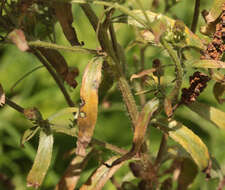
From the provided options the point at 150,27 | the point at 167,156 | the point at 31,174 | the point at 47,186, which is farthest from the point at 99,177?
the point at 47,186

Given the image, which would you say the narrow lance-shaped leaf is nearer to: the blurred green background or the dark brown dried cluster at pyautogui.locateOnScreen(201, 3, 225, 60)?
the dark brown dried cluster at pyautogui.locateOnScreen(201, 3, 225, 60)

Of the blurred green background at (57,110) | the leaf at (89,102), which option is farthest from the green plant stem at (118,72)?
the blurred green background at (57,110)

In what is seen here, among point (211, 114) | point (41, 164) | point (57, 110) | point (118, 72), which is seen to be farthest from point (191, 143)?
point (57, 110)

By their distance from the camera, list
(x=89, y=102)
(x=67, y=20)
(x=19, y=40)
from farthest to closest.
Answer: (x=67, y=20) → (x=89, y=102) → (x=19, y=40)

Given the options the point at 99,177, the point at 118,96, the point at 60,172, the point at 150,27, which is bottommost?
the point at 60,172

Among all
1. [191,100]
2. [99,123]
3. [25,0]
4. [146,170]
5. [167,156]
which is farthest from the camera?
[99,123]

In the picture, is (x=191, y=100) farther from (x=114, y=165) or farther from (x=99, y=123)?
(x=99, y=123)

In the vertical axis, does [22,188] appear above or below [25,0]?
below

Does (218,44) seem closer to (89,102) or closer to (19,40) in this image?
(89,102)
